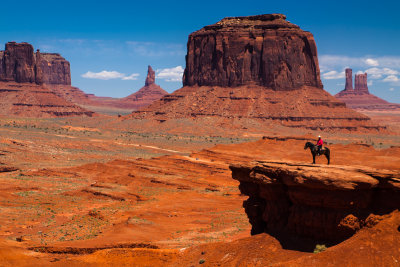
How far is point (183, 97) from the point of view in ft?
395

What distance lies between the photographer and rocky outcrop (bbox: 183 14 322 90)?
11481cm

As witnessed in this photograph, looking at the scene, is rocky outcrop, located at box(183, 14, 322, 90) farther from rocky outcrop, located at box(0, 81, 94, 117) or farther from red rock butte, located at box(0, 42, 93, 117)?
red rock butte, located at box(0, 42, 93, 117)

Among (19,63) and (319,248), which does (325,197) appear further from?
(19,63)

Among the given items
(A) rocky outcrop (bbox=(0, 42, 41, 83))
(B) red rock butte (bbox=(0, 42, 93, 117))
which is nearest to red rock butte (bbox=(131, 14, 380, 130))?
(B) red rock butte (bbox=(0, 42, 93, 117))

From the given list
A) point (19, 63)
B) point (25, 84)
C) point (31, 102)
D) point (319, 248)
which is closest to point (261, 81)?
point (31, 102)

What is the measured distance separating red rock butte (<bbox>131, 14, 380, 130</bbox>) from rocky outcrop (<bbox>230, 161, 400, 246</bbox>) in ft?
308

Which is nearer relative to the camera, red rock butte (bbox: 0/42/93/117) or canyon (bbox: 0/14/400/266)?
canyon (bbox: 0/14/400/266)

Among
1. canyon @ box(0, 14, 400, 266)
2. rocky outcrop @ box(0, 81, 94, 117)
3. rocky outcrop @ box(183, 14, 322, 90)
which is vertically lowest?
canyon @ box(0, 14, 400, 266)

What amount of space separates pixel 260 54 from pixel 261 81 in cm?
648

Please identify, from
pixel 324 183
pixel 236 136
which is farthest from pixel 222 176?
pixel 236 136

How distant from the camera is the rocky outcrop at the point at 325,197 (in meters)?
13.5

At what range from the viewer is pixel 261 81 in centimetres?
11769

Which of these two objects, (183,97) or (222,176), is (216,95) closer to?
(183,97)

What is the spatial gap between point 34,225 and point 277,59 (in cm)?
9731
